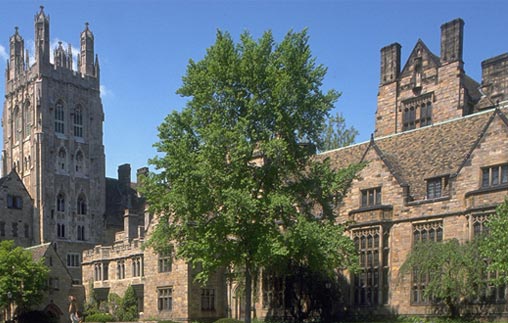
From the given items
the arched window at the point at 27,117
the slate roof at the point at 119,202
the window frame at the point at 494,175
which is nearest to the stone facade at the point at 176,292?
the window frame at the point at 494,175

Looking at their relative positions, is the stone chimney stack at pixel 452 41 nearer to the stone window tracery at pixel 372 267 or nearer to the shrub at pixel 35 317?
the stone window tracery at pixel 372 267

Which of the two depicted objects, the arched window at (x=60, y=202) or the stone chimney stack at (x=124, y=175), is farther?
the stone chimney stack at (x=124, y=175)

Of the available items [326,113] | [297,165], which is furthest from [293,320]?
[326,113]

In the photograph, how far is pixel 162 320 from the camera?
143 ft

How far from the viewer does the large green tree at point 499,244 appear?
24125mm

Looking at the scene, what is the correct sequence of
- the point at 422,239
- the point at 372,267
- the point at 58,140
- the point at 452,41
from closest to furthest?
the point at 422,239
the point at 372,267
the point at 452,41
the point at 58,140

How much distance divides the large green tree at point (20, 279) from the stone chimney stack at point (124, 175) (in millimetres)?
39959

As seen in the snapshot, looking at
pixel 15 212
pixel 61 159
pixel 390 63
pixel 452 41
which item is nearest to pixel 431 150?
pixel 452 41

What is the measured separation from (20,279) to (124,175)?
43504mm

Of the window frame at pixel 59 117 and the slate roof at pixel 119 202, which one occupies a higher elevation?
the window frame at pixel 59 117

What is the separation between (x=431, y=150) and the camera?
34500mm

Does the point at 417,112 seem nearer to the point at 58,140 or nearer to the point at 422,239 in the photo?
the point at 422,239

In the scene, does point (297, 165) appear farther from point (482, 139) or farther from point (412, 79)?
point (412, 79)

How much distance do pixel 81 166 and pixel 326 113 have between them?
211 feet
